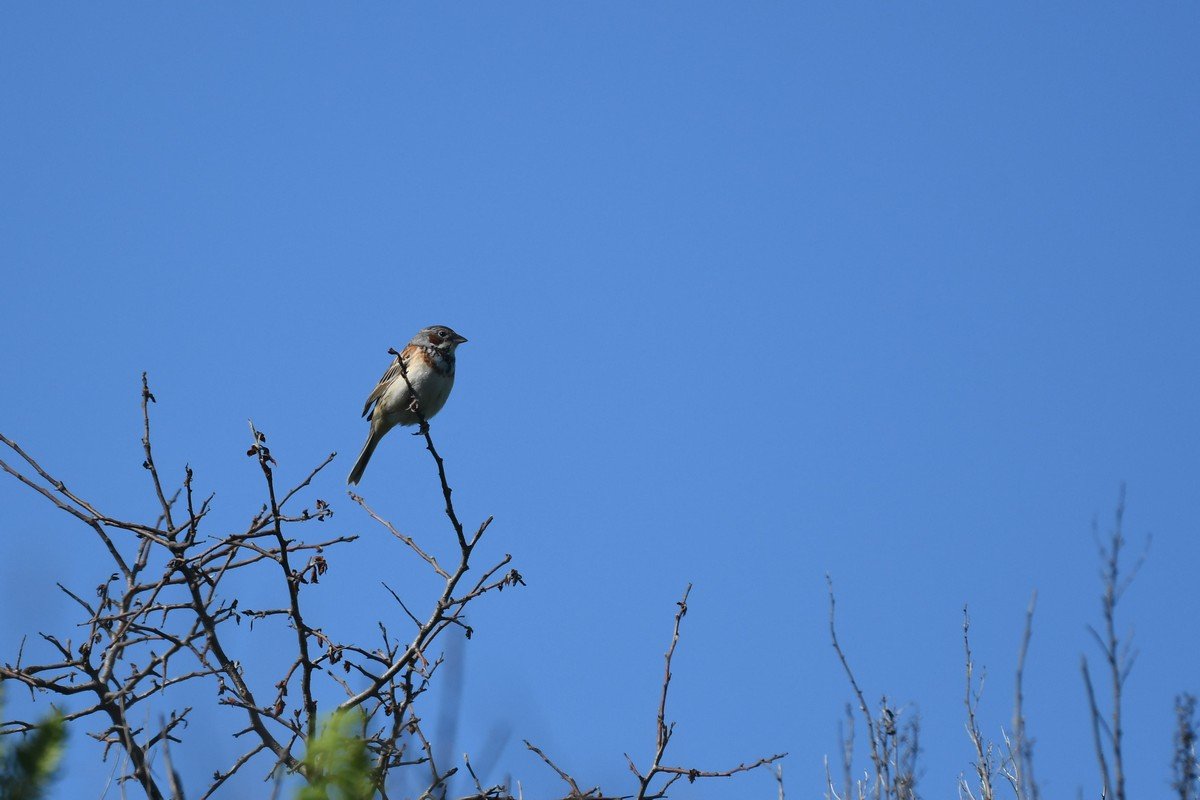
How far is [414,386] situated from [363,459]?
3.29 feet

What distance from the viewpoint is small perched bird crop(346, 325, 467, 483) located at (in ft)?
29.0

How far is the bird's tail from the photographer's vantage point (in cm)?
938

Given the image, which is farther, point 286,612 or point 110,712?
point 286,612

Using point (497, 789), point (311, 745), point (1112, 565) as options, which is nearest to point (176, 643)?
point (497, 789)

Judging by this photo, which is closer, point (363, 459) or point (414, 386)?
point (414, 386)

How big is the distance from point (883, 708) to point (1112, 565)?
2560 mm

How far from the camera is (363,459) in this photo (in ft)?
31.0

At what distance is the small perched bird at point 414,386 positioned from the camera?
8844 millimetres

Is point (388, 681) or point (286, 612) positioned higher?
point (286, 612)

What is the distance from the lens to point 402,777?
111 inches

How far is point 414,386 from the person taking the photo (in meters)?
8.79

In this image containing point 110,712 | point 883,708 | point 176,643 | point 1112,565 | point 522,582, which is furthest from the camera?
point 883,708

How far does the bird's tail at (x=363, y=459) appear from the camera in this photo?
369 inches

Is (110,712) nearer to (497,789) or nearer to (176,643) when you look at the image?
(176,643)
